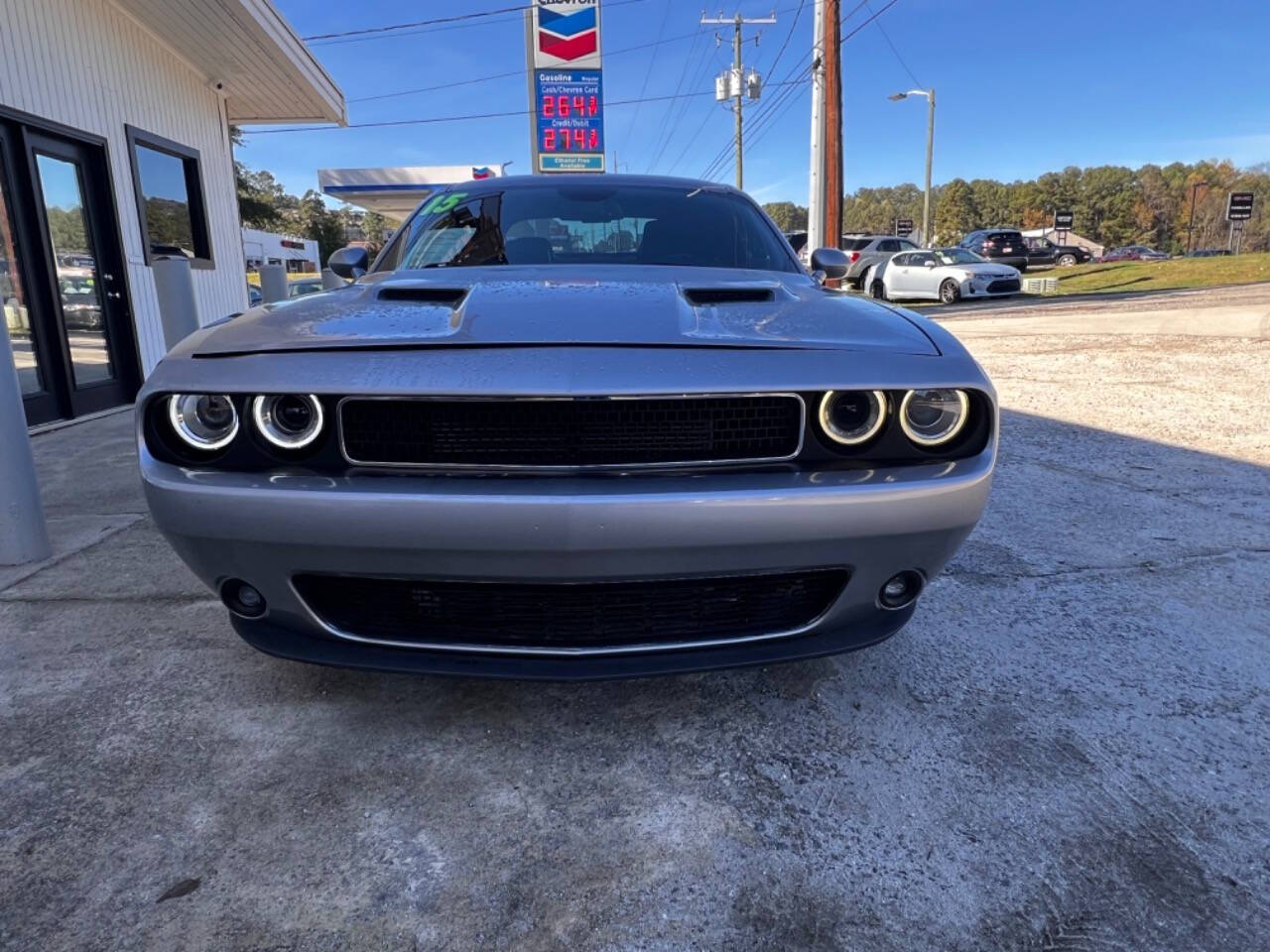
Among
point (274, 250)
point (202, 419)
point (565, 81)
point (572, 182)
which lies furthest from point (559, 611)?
point (274, 250)

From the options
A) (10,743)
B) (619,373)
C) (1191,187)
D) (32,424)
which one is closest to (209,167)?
(32,424)

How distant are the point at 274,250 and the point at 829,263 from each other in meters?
41.3

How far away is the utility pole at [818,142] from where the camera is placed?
15.6 meters

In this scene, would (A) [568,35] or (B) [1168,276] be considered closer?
(A) [568,35]

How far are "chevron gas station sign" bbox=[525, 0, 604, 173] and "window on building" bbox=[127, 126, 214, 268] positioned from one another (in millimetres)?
4871

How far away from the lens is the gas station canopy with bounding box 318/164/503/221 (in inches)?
891

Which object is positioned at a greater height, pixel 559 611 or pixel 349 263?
pixel 349 263

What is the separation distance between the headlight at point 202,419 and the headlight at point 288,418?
79mm

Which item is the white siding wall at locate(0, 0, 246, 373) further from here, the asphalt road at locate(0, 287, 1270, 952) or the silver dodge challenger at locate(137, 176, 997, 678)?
the silver dodge challenger at locate(137, 176, 997, 678)

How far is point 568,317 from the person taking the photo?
1769 mm

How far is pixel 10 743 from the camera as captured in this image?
6.28ft

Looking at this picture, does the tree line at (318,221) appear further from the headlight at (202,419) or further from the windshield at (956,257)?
the headlight at (202,419)

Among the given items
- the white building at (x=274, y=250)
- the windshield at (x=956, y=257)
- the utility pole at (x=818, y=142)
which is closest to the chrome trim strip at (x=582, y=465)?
the utility pole at (x=818, y=142)

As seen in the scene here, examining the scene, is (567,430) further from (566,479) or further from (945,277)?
(945,277)
